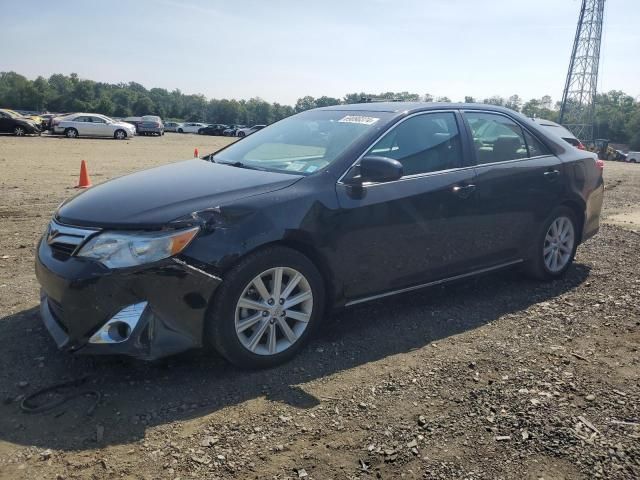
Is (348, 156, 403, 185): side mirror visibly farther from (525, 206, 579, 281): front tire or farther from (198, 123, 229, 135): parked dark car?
(198, 123, 229, 135): parked dark car

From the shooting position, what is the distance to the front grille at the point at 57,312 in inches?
131

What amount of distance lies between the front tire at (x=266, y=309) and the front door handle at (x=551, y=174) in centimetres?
270

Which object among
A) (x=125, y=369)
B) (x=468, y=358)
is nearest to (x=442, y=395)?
(x=468, y=358)

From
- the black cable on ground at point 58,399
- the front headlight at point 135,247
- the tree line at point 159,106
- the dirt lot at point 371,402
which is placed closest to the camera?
the dirt lot at point 371,402

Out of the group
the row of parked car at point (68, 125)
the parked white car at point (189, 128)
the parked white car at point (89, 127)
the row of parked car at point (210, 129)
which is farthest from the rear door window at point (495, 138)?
the parked white car at point (189, 128)

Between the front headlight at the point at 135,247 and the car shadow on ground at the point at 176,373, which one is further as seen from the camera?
the front headlight at the point at 135,247

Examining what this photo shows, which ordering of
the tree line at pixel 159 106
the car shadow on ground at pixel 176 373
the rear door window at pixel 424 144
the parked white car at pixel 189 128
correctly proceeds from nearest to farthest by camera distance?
the car shadow on ground at pixel 176 373 → the rear door window at pixel 424 144 → the parked white car at pixel 189 128 → the tree line at pixel 159 106

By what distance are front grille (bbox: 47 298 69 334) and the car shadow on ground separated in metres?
0.31

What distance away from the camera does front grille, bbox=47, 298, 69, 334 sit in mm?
3324

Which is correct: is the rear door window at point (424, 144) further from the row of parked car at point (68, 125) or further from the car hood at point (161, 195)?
the row of parked car at point (68, 125)

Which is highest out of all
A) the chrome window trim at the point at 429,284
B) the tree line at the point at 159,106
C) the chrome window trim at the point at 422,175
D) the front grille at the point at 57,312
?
the tree line at the point at 159,106

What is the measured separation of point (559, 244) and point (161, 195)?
390cm

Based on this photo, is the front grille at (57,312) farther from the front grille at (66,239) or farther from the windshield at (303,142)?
the windshield at (303,142)

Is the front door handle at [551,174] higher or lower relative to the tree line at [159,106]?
lower
